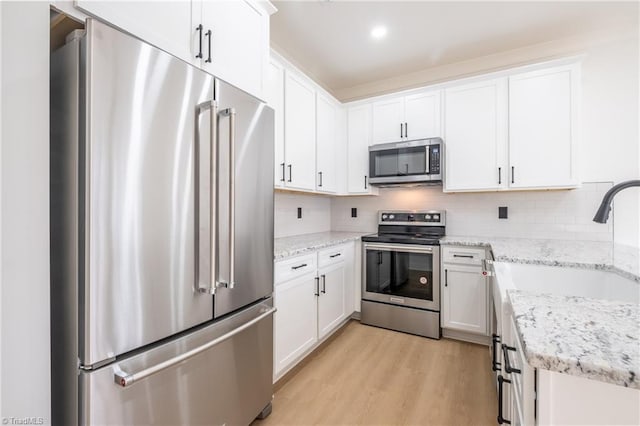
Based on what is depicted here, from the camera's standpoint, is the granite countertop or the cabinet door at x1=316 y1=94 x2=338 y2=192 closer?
the granite countertop

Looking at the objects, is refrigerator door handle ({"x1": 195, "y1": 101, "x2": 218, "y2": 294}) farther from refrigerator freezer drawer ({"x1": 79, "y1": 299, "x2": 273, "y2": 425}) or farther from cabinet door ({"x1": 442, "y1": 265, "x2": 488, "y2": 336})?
cabinet door ({"x1": 442, "y1": 265, "x2": 488, "y2": 336})

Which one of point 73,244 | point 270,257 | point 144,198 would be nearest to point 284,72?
point 270,257

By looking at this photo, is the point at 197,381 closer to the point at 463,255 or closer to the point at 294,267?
the point at 294,267

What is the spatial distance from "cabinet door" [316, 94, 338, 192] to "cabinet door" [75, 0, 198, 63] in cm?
163

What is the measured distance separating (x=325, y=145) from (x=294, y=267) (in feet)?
4.75

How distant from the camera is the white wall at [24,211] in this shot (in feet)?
2.82

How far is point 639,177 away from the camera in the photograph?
244cm

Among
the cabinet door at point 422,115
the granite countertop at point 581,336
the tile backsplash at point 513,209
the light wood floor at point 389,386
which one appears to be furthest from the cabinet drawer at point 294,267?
the cabinet door at point 422,115

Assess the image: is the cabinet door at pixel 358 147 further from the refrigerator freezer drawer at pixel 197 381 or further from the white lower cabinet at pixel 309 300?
the refrigerator freezer drawer at pixel 197 381

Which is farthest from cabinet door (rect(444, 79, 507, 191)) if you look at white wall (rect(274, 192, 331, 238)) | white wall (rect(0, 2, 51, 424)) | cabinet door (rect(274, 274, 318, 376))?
white wall (rect(0, 2, 51, 424))

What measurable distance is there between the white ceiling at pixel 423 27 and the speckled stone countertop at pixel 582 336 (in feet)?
7.56

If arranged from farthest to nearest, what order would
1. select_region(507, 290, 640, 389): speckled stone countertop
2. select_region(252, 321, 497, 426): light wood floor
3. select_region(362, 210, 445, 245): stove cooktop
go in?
select_region(362, 210, 445, 245): stove cooktop
select_region(252, 321, 497, 426): light wood floor
select_region(507, 290, 640, 389): speckled stone countertop

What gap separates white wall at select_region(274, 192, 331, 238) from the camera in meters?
2.91

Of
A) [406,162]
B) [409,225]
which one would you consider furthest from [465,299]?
[406,162]
